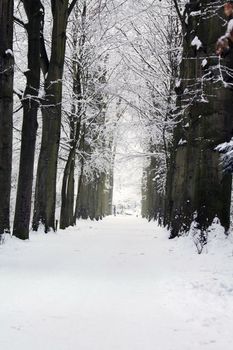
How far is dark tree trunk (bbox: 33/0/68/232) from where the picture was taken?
608 inches

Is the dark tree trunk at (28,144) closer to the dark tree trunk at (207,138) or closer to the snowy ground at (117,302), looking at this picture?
the snowy ground at (117,302)

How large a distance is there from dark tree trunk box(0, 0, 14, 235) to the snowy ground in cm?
204

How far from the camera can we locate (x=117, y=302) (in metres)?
5.39

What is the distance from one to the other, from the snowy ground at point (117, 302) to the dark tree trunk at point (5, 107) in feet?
6.68

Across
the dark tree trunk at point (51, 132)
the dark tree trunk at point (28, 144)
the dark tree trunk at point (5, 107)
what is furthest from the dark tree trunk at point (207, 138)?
the dark tree trunk at point (51, 132)

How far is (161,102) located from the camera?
2130cm

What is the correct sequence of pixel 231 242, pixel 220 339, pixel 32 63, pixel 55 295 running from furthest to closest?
1. pixel 32 63
2. pixel 231 242
3. pixel 55 295
4. pixel 220 339

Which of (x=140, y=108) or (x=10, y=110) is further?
(x=140, y=108)

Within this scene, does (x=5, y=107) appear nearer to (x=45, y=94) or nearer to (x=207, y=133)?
(x=45, y=94)

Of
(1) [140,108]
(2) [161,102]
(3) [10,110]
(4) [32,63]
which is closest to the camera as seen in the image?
(3) [10,110]

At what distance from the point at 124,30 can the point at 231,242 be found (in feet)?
50.6

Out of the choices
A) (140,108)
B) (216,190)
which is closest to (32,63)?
(216,190)

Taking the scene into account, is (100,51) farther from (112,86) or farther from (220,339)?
(220,339)

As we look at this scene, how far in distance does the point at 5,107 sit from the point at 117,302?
23.3 feet
